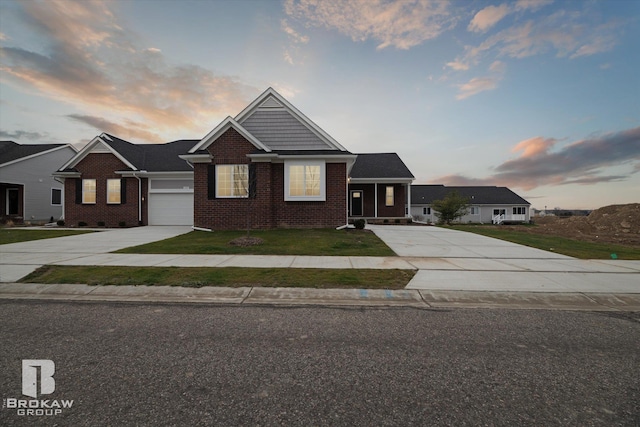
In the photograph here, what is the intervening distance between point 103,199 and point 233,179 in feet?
38.0

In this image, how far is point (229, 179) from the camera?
49.2 ft

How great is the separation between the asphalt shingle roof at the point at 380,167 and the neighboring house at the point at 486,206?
1679 cm

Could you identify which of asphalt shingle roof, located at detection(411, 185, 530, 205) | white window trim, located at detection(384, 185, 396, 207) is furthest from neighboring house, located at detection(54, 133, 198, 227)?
asphalt shingle roof, located at detection(411, 185, 530, 205)

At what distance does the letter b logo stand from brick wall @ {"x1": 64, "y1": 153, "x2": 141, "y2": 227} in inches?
759

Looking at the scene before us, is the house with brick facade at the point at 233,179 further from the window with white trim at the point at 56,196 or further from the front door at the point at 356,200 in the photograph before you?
the window with white trim at the point at 56,196

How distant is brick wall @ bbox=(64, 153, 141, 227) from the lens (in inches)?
766

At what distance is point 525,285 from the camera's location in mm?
5816

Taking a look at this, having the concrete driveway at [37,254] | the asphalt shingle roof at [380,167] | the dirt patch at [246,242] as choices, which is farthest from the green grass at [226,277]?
the asphalt shingle roof at [380,167]

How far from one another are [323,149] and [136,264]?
36.7ft

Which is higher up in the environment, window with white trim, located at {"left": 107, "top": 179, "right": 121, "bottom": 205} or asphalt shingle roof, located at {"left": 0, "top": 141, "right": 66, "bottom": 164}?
asphalt shingle roof, located at {"left": 0, "top": 141, "right": 66, "bottom": 164}

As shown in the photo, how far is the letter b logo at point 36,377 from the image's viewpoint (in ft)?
8.07

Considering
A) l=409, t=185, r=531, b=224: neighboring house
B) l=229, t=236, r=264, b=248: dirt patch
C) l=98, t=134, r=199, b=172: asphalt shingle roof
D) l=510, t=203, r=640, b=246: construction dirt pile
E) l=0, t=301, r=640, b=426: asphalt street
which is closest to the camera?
l=0, t=301, r=640, b=426: asphalt street

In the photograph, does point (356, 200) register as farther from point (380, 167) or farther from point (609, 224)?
point (609, 224)

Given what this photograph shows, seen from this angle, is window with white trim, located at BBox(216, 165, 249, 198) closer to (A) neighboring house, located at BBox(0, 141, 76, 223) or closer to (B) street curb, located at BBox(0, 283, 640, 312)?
(B) street curb, located at BBox(0, 283, 640, 312)
